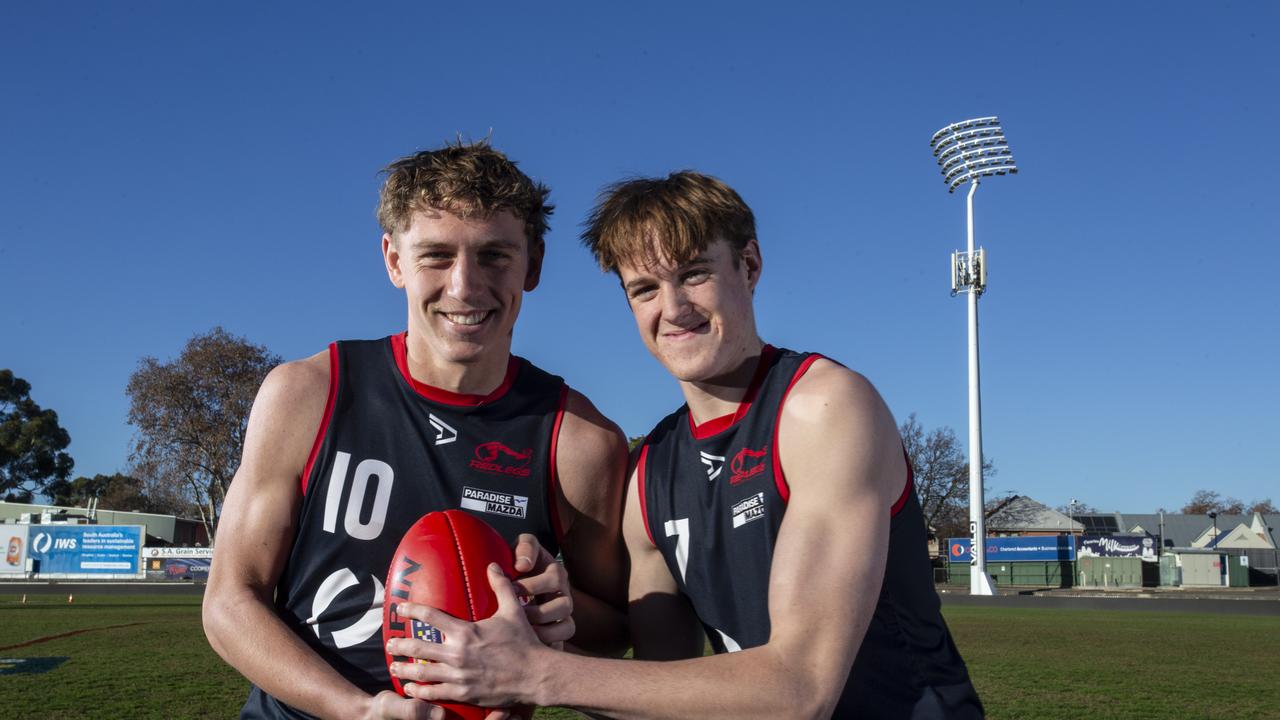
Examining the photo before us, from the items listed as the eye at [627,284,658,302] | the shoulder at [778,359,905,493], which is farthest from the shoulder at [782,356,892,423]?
the eye at [627,284,658,302]

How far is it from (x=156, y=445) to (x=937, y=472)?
4755 centimetres

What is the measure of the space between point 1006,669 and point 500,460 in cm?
1173

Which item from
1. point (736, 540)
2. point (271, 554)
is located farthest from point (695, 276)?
point (271, 554)

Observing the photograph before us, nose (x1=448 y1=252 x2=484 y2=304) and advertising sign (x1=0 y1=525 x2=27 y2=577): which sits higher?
nose (x1=448 y1=252 x2=484 y2=304)

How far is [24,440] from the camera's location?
192 feet

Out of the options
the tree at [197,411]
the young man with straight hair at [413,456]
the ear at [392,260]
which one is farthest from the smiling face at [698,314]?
the tree at [197,411]

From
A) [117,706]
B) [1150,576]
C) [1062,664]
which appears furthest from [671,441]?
[1150,576]

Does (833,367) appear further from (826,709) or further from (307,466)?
(307,466)

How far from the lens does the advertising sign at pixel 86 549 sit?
39.2 m

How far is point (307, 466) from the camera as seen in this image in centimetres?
314

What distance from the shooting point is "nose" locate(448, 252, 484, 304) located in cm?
315

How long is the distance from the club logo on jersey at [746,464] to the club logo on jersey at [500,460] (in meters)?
0.69

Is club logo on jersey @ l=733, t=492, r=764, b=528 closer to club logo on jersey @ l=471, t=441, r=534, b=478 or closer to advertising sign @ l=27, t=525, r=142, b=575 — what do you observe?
club logo on jersey @ l=471, t=441, r=534, b=478

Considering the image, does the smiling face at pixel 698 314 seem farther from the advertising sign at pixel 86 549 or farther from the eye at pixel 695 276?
the advertising sign at pixel 86 549
